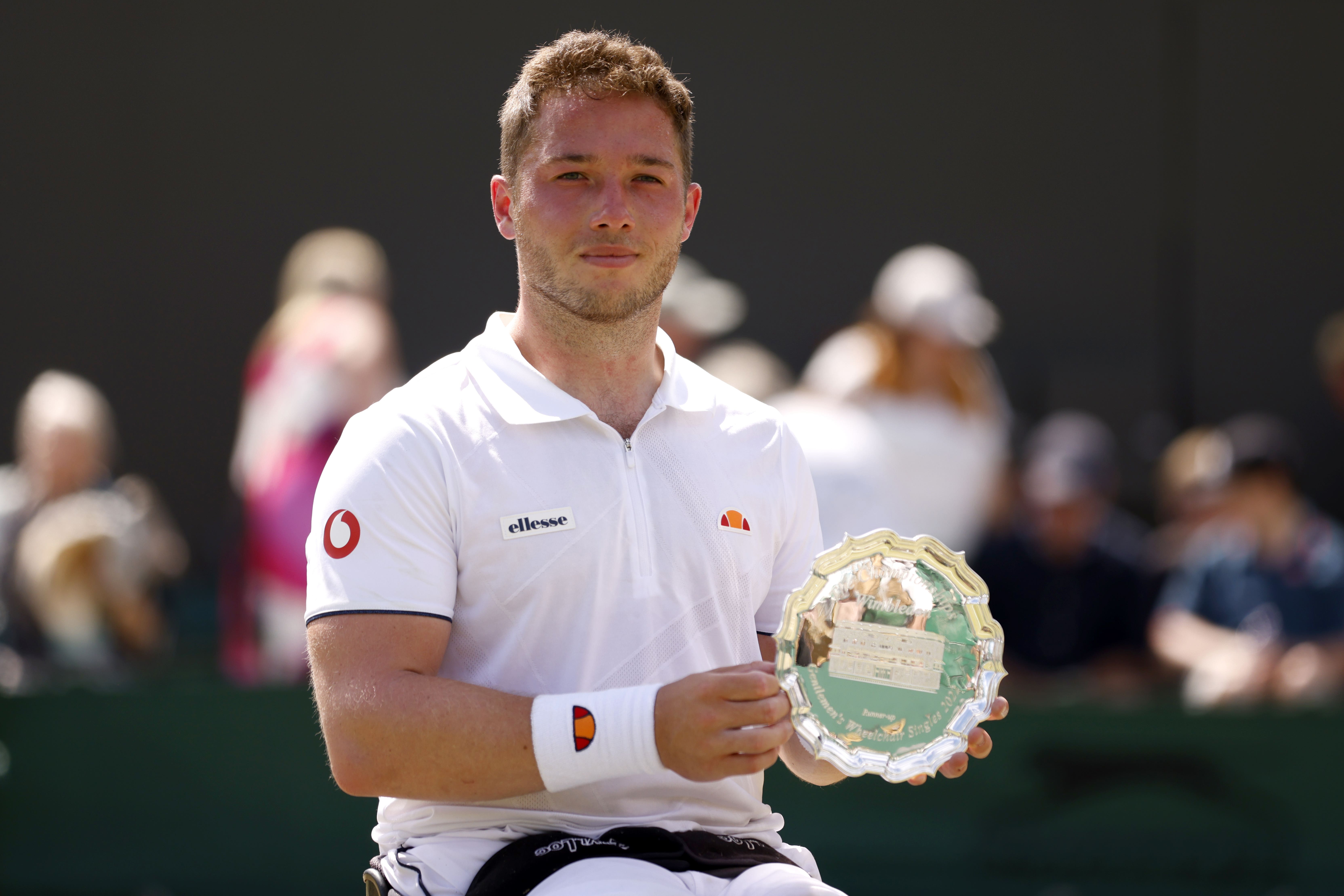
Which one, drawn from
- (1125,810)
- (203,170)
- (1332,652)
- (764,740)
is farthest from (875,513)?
(203,170)

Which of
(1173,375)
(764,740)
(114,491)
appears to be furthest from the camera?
(1173,375)

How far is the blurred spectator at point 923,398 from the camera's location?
477 cm

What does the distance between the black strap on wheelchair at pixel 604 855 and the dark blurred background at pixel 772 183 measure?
5.69 meters

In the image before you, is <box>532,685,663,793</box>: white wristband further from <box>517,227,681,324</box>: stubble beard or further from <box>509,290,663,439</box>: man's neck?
<box>517,227,681,324</box>: stubble beard

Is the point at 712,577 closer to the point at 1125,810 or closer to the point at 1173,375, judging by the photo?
the point at 1125,810

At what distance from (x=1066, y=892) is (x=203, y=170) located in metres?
5.44

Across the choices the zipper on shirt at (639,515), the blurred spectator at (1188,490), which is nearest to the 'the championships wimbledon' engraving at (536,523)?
the zipper on shirt at (639,515)

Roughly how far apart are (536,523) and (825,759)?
0.53 metres

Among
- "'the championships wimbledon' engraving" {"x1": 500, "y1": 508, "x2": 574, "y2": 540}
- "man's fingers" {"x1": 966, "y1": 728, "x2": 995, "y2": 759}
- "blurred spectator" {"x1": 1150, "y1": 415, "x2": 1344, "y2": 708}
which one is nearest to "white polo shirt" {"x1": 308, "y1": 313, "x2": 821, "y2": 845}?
"'the championships wimbledon' engraving" {"x1": 500, "y1": 508, "x2": 574, "y2": 540}

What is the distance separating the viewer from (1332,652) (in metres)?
5.08

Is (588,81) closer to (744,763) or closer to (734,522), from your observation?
(734,522)

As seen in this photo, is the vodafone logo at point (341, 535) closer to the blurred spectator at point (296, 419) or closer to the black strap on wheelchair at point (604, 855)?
the black strap on wheelchair at point (604, 855)

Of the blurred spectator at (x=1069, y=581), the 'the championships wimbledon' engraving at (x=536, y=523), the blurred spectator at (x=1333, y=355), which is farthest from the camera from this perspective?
the blurred spectator at (x=1333, y=355)

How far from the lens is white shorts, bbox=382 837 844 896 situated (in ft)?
6.85
